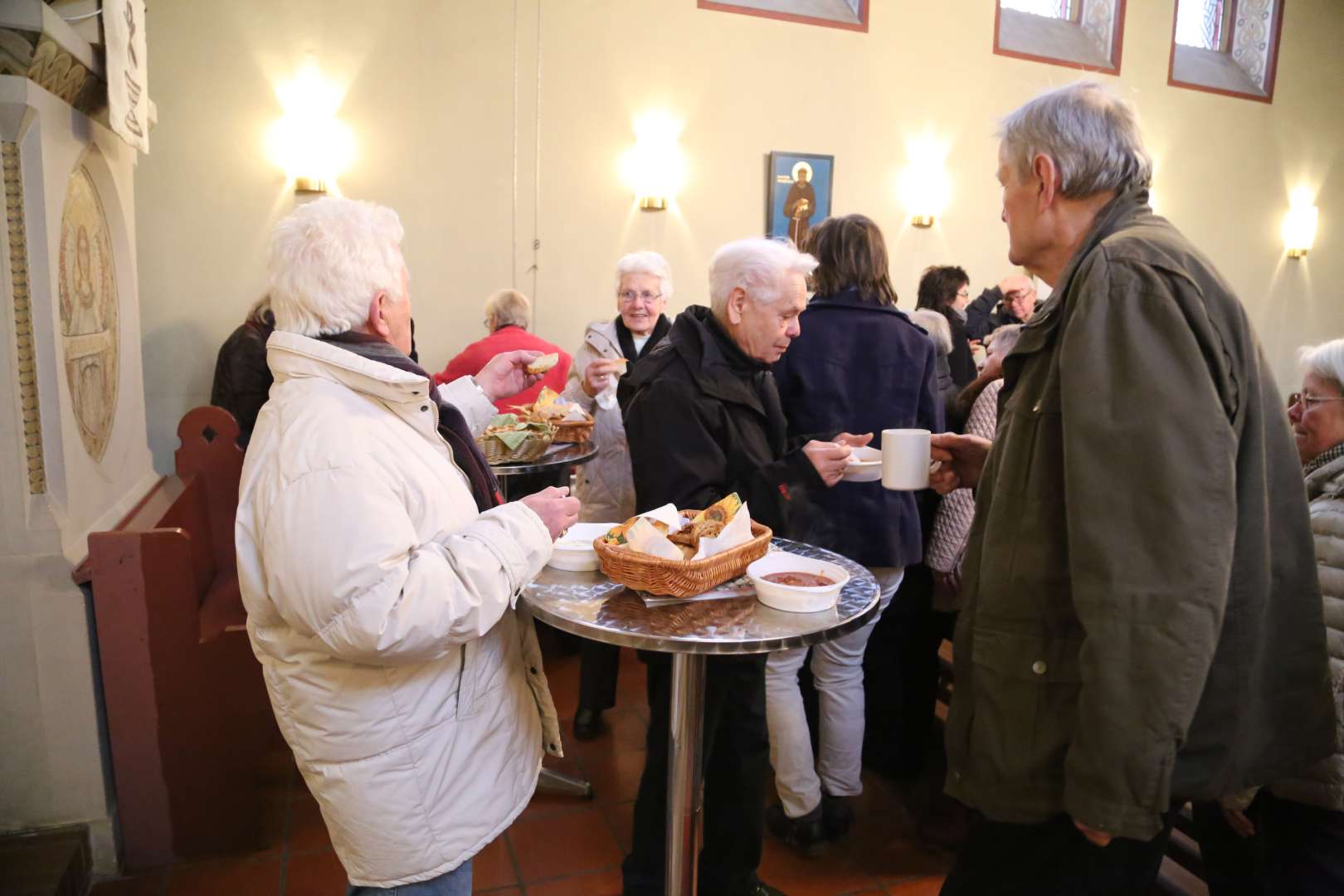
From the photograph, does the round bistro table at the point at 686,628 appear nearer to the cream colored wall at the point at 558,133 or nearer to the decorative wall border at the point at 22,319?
the decorative wall border at the point at 22,319

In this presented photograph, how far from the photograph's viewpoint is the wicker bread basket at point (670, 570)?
5.10ft

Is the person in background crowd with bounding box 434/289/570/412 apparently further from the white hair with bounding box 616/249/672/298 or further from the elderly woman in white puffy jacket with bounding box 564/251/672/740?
the white hair with bounding box 616/249/672/298

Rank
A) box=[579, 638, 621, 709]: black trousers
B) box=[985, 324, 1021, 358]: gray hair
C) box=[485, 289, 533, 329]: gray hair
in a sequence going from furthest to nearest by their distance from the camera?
box=[485, 289, 533, 329]: gray hair < box=[579, 638, 621, 709]: black trousers < box=[985, 324, 1021, 358]: gray hair

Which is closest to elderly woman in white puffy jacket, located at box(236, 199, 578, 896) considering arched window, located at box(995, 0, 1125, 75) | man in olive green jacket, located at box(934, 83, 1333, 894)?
man in olive green jacket, located at box(934, 83, 1333, 894)

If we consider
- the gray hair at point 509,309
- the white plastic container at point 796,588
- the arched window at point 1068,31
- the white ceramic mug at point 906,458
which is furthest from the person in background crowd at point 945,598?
the arched window at point 1068,31

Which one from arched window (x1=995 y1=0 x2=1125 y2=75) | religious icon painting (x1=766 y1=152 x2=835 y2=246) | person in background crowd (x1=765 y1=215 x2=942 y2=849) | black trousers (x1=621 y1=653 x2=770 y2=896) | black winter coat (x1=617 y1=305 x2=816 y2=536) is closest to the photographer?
black winter coat (x1=617 y1=305 x2=816 y2=536)

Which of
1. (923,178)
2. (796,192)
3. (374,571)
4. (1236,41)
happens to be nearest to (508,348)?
(374,571)

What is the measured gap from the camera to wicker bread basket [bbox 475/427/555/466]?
312 cm

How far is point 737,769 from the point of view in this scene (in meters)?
2.23

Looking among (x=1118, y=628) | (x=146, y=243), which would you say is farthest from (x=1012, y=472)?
(x=146, y=243)

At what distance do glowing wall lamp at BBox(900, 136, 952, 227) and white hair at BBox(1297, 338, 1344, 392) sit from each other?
5099 millimetres

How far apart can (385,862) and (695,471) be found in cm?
103

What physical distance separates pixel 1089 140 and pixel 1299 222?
8.83m

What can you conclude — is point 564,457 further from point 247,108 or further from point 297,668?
point 247,108
